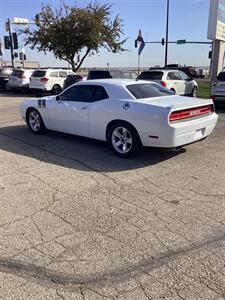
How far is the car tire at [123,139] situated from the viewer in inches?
237

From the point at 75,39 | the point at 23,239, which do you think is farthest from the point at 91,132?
the point at 75,39

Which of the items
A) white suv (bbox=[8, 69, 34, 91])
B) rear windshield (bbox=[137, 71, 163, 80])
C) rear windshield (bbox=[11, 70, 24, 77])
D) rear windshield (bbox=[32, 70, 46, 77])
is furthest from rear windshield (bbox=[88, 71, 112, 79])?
rear windshield (bbox=[11, 70, 24, 77])

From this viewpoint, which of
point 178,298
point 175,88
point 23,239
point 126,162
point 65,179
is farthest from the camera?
point 175,88

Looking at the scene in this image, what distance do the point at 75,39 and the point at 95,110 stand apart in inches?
833

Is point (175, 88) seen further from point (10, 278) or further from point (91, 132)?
point (10, 278)

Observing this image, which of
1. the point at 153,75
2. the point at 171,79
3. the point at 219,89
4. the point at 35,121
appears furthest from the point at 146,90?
the point at 171,79

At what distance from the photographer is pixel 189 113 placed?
5.88 m

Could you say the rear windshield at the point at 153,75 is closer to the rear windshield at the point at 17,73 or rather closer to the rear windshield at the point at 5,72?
the rear windshield at the point at 17,73

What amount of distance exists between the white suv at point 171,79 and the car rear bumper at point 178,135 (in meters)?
8.05

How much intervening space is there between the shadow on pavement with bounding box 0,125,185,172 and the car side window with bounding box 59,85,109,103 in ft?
3.38

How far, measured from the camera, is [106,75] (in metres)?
17.7

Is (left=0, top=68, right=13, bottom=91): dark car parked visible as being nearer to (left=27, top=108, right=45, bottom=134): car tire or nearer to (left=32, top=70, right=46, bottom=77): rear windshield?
(left=32, top=70, right=46, bottom=77): rear windshield

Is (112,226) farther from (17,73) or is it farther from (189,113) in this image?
(17,73)

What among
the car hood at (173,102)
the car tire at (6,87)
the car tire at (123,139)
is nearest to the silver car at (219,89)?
the car hood at (173,102)
